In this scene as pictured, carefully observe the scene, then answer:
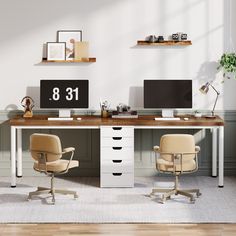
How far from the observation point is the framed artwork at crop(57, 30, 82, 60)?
746 cm

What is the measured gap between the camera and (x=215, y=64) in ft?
24.6

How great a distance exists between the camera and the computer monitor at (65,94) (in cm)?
736

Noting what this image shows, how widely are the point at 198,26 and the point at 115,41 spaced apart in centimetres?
92

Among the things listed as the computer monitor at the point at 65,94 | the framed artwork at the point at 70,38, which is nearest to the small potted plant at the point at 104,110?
the computer monitor at the point at 65,94

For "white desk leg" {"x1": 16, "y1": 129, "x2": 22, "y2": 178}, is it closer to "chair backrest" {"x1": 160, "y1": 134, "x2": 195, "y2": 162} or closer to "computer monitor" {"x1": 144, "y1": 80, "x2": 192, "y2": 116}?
"computer monitor" {"x1": 144, "y1": 80, "x2": 192, "y2": 116}

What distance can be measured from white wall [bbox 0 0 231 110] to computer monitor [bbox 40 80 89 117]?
18cm

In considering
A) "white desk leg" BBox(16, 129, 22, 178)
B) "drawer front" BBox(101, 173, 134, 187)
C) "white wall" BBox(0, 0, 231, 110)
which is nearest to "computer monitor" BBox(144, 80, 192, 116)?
"white wall" BBox(0, 0, 231, 110)

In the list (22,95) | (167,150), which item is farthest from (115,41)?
(167,150)

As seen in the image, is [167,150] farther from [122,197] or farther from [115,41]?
[115,41]

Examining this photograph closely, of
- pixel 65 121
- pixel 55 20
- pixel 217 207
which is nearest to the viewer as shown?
pixel 217 207

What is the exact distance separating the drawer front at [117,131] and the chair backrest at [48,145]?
0.84m

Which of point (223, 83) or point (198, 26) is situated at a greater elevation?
point (198, 26)

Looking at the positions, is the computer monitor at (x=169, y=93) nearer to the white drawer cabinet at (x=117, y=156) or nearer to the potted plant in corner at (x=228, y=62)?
the potted plant in corner at (x=228, y=62)

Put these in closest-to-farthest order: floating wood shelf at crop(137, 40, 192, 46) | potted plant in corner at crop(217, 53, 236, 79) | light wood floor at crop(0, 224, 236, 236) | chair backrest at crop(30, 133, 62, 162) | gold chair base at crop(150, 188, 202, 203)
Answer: light wood floor at crop(0, 224, 236, 236), chair backrest at crop(30, 133, 62, 162), gold chair base at crop(150, 188, 202, 203), potted plant in corner at crop(217, 53, 236, 79), floating wood shelf at crop(137, 40, 192, 46)
